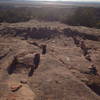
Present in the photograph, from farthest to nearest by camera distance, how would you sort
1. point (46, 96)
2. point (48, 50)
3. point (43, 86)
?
point (48, 50) → point (43, 86) → point (46, 96)

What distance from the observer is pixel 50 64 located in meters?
13.3

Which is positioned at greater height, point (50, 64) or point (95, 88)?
point (50, 64)

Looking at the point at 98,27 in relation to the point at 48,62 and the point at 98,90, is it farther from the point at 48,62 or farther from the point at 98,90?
the point at 98,90

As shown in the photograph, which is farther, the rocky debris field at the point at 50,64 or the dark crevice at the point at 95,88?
the dark crevice at the point at 95,88

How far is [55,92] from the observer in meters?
10.6

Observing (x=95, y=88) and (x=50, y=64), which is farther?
(x=50, y=64)

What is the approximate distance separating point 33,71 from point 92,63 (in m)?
4.46

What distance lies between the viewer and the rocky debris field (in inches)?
418

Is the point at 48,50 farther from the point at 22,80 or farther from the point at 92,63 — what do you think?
the point at 22,80

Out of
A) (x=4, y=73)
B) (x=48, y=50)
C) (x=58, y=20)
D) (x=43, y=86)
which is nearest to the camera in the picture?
(x=43, y=86)

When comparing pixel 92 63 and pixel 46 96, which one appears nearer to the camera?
pixel 46 96

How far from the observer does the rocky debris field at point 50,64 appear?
1062cm

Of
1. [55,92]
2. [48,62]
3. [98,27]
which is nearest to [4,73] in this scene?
[48,62]

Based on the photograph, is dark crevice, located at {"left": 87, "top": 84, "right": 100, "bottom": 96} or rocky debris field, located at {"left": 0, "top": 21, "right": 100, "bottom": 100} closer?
rocky debris field, located at {"left": 0, "top": 21, "right": 100, "bottom": 100}
